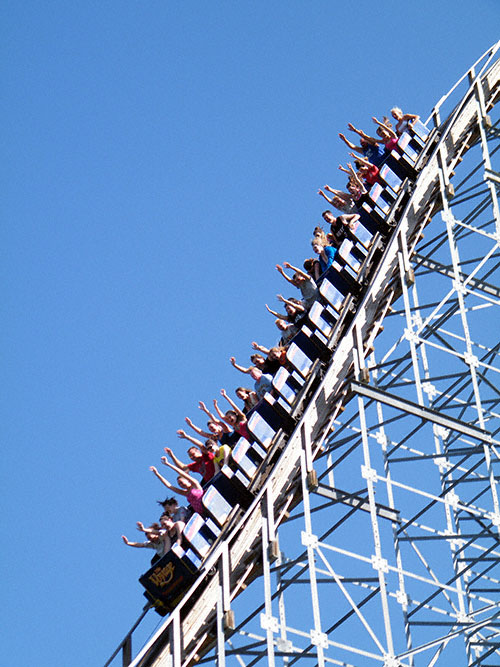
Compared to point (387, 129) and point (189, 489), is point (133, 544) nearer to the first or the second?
point (189, 489)

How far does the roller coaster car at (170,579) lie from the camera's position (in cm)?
1495

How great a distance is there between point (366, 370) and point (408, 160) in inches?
144

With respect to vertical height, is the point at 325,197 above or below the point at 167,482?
above

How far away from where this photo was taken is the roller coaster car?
49.1 ft

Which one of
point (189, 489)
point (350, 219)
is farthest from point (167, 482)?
point (350, 219)

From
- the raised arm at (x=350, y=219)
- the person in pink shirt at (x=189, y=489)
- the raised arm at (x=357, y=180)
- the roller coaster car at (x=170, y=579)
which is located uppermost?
the raised arm at (x=357, y=180)

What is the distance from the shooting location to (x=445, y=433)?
19078 millimetres

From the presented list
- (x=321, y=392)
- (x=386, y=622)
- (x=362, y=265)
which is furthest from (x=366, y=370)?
(x=386, y=622)

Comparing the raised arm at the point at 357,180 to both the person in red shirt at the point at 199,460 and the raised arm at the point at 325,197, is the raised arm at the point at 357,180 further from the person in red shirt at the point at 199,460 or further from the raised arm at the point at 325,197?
the person in red shirt at the point at 199,460

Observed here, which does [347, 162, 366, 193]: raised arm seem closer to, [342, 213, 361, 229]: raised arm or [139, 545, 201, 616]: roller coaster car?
[342, 213, 361, 229]: raised arm

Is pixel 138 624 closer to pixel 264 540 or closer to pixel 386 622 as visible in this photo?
pixel 264 540

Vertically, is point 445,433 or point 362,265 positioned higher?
point 362,265

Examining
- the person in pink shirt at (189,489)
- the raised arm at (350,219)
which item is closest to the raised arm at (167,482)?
the person in pink shirt at (189,489)

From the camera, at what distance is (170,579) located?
590 inches
